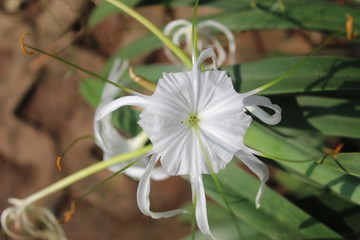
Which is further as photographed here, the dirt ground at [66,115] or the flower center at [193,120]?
the dirt ground at [66,115]

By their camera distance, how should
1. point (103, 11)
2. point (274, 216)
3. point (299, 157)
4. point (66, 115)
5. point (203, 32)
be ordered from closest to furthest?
1. point (299, 157)
2. point (274, 216)
3. point (203, 32)
4. point (103, 11)
5. point (66, 115)

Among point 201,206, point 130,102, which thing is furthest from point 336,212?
point 130,102

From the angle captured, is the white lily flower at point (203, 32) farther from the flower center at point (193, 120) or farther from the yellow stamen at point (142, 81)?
the flower center at point (193, 120)

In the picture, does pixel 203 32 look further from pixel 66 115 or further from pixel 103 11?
pixel 66 115

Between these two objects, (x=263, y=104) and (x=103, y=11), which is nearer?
(x=263, y=104)

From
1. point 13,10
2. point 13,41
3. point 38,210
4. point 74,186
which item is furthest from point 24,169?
point 38,210

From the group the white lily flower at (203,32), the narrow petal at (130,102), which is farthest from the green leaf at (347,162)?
the white lily flower at (203,32)
